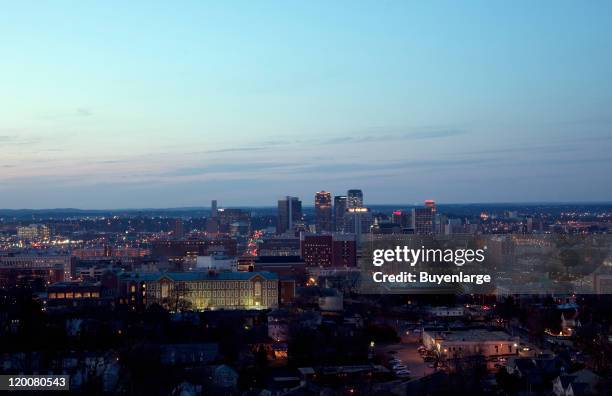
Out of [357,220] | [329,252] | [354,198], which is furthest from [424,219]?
[329,252]

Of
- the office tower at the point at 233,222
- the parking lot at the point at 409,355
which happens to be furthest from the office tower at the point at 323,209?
the parking lot at the point at 409,355

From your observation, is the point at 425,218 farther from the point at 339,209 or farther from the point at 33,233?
the point at 33,233

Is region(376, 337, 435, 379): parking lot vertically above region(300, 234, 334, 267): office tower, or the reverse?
region(300, 234, 334, 267): office tower

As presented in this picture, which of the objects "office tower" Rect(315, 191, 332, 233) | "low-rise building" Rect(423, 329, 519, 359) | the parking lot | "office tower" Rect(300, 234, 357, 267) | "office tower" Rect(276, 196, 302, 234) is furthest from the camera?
"office tower" Rect(276, 196, 302, 234)

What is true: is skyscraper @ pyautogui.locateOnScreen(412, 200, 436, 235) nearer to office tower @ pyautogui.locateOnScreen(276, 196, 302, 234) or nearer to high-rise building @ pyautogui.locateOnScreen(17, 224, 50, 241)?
office tower @ pyautogui.locateOnScreen(276, 196, 302, 234)

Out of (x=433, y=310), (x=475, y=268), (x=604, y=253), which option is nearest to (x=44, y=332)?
(x=433, y=310)

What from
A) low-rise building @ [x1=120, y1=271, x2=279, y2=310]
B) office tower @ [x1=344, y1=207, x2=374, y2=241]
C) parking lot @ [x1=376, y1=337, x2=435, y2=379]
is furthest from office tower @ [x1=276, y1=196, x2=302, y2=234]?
parking lot @ [x1=376, y1=337, x2=435, y2=379]

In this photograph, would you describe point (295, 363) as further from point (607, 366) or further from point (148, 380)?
point (607, 366)
